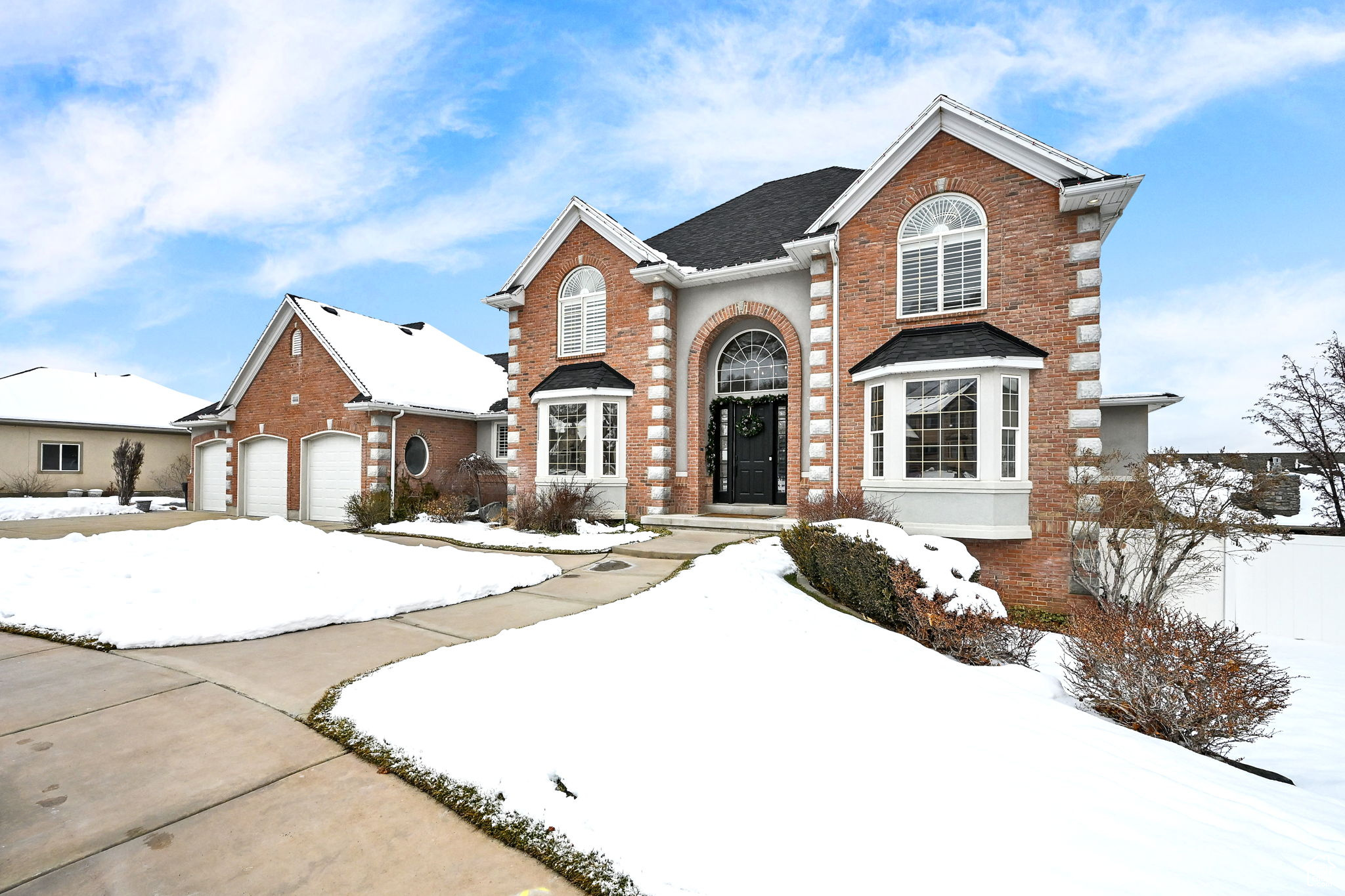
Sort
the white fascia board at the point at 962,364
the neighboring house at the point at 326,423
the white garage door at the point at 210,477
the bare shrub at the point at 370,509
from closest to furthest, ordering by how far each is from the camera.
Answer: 1. the white fascia board at the point at 962,364
2. the bare shrub at the point at 370,509
3. the neighboring house at the point at 326,423
4. the white garage door at the point at 210,477

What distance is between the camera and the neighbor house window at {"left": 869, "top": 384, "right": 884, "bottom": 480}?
11.3 metres

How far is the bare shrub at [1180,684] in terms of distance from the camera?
4.47 m

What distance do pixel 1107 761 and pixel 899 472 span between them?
7.68 meters

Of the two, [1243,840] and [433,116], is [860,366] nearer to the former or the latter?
[1243,840]

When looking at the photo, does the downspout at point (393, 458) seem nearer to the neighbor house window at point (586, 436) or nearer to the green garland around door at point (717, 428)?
the neighbor house window at point (586, 436)

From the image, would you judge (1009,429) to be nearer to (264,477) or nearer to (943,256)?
(943,256)

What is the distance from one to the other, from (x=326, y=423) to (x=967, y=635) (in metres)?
19.3

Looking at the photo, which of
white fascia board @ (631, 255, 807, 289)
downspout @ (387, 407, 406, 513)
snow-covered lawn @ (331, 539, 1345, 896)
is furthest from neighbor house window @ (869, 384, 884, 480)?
downspout @ (387, 407, 406, 513)

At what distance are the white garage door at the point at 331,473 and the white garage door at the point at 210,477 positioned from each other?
16.5ft

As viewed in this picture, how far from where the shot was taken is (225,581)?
6727 mm

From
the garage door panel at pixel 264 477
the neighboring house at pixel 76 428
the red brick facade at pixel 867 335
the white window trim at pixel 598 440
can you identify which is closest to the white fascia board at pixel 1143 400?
the red brick facade at pixel 867 335

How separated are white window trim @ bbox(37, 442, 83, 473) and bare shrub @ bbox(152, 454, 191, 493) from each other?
95.7 inches

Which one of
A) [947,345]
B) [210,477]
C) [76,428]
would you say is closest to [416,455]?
[210,477]

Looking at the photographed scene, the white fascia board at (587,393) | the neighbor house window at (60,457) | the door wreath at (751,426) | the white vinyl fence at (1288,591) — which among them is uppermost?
the white fascia board at (587,393)
